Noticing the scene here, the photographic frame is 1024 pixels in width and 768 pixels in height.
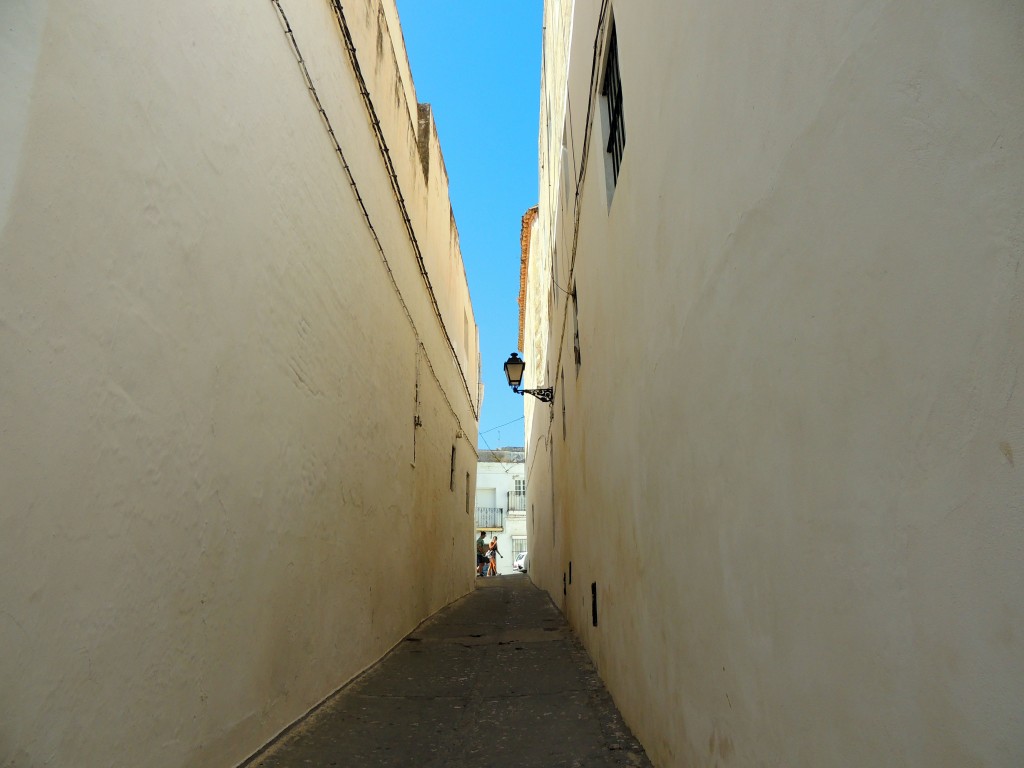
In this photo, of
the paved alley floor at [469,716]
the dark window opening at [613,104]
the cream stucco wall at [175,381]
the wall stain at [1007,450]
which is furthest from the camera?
the dark window opening at [613,104]

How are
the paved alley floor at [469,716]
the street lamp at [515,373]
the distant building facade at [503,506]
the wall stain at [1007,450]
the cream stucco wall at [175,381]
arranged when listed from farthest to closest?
the distant building facade at [503,506] < the street lamp at [515,373] < the paved alley floor at [469,716] < the cream stucco wall at [175,381] < the wall stain at [1007,450]

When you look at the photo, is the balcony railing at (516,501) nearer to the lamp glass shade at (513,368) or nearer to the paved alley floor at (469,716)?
the lamp glass shade at (513,368)

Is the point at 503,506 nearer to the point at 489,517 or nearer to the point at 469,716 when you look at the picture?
the point at 489,517

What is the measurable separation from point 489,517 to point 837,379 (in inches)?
1581

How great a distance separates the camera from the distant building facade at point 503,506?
128ft

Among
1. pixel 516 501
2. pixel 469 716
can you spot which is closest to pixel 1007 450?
pixel 469 716

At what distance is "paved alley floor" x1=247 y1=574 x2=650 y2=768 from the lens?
3047mm

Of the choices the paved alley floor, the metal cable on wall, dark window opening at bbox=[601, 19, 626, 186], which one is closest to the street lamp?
the metal cable on wall

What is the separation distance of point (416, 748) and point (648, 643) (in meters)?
1.18

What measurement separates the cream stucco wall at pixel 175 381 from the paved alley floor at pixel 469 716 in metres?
0.22

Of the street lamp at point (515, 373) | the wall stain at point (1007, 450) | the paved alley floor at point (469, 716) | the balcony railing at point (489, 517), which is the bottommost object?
the paved alley floor at point (469, 716)

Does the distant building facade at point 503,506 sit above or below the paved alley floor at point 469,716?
above

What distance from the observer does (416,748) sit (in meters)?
3.21

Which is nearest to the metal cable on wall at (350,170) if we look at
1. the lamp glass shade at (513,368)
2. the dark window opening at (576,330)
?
the lamp glass shade at (513,368)
